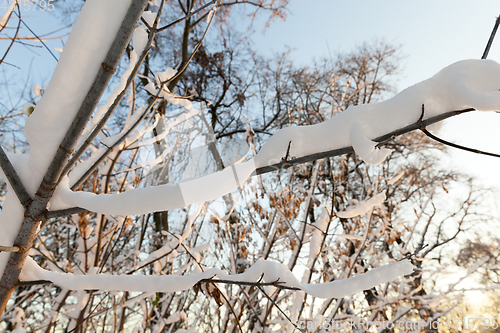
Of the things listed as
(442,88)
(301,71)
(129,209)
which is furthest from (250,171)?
(301,71)

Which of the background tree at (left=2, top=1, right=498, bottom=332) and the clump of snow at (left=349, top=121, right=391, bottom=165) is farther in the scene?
the background tree at (left=2, top=1, right=498, bottom=332)

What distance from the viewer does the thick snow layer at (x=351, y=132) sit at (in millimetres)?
541

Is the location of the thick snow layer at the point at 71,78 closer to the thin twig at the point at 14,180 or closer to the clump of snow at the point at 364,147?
the thin twig at the point at 14,180

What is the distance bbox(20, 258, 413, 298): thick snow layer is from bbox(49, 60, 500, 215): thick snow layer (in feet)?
0.89

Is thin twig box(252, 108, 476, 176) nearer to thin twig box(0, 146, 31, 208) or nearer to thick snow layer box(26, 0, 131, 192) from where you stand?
thick snow layer box(26, 0, 131, 192)

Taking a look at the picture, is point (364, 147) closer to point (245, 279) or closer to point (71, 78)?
point (245, 279)

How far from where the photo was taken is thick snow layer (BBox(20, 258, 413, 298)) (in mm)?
764

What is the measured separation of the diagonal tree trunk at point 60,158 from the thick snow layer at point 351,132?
113 mm

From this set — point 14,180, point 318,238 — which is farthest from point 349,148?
point 318,238

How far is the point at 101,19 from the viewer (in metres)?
0.58

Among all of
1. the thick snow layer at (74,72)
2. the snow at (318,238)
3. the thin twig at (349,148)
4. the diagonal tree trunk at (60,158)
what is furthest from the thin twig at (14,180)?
the snow at (318,238)

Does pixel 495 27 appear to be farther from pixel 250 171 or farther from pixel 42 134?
pixel 42 134

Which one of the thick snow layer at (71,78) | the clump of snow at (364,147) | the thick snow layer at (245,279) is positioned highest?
the thick snow layer at (71,78)


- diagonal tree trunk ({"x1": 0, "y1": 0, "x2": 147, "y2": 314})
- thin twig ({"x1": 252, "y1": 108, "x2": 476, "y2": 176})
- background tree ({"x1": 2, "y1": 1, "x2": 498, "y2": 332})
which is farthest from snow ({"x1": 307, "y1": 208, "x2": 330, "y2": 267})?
diagonal tree trunk ({"x1": 0, "y1": 0, "x2": 147, "y2": 314})
